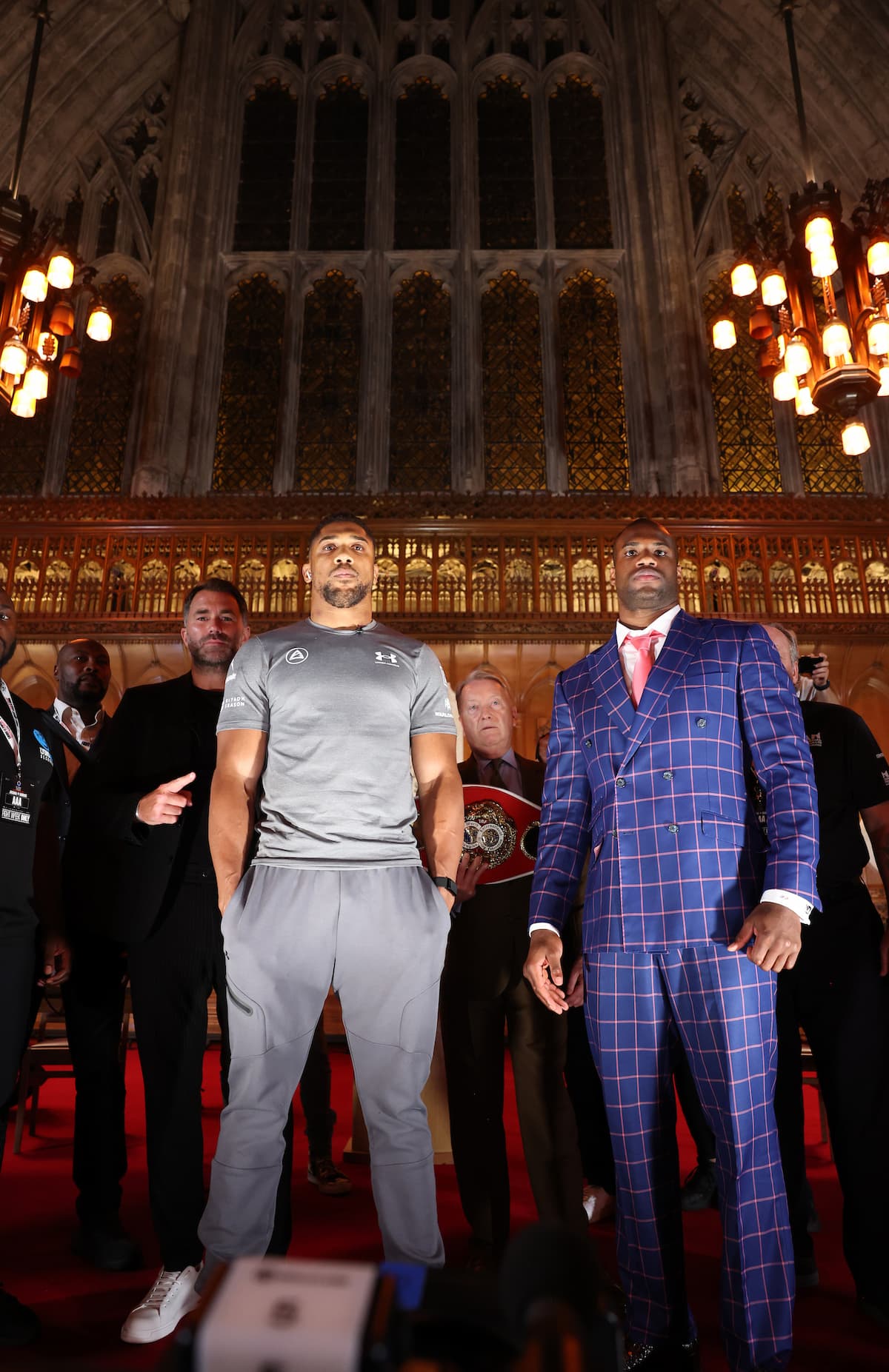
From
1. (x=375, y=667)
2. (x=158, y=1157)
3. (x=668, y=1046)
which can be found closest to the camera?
(x=668, y=1046)

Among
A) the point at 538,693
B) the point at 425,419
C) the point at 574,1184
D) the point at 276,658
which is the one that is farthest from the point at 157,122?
the point at 574,1184

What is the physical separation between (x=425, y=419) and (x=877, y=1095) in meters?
9.67

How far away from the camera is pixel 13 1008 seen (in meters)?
1.96

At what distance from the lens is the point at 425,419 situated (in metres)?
→ 10.6

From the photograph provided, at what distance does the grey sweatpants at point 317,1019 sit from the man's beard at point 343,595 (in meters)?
0.61

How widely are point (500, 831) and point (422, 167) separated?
38.2 ft

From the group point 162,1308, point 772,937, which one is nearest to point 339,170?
point 772,937

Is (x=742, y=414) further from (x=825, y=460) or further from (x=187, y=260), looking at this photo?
(x=187, y=260)

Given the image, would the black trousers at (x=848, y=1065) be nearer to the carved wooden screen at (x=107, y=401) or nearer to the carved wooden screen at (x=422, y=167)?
the carved wooden screen at (x=107, y=401)

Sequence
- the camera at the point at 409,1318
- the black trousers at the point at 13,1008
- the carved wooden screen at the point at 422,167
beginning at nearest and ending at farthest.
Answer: the camera at the point at 409,1318 < the black trousers at the point at 13,1008 < the carved wooden screen at the point at 422,167

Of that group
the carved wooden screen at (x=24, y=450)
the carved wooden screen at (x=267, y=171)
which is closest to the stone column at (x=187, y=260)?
the carved wooden screen at (x=267, y=171)

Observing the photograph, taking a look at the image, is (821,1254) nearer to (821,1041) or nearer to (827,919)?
(821,1041)

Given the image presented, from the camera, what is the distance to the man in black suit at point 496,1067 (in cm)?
217

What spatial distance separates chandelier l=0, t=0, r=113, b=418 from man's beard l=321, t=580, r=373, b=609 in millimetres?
5864
